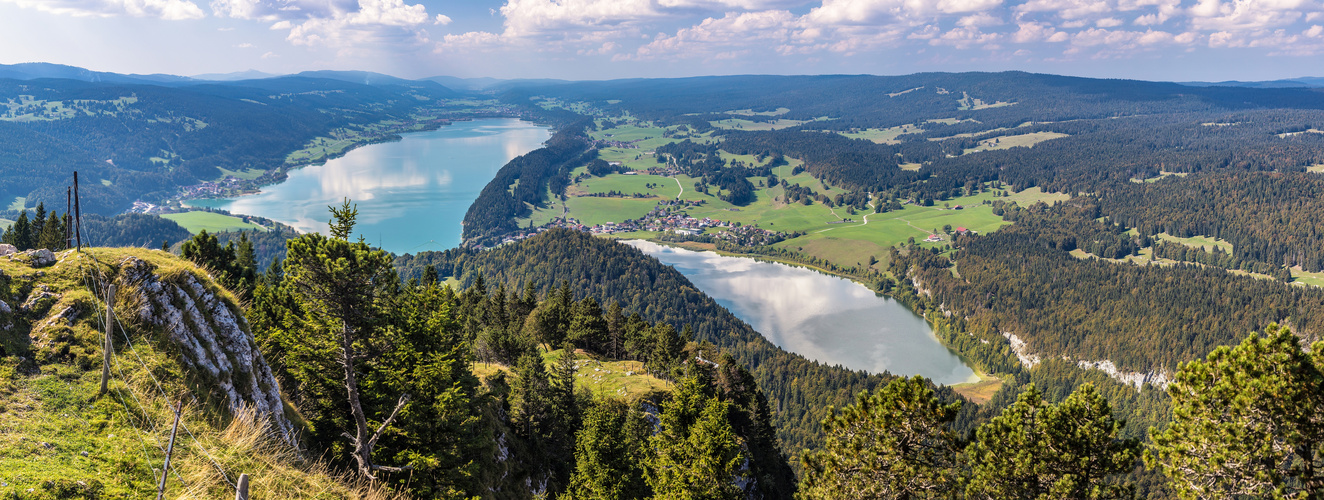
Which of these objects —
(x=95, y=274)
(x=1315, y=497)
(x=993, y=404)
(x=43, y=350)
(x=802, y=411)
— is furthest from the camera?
(x=993, y=404)

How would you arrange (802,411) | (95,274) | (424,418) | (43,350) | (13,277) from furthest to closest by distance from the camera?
(802,411)
(424,418)
(95,274)
(13,277)
(43,350)

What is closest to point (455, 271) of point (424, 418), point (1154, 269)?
point (424, 418)

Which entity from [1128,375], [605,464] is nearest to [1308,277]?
[1128,375]

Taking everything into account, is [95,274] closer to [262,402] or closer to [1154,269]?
[262,402]

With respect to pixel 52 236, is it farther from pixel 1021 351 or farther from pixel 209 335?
pixel 1021 351

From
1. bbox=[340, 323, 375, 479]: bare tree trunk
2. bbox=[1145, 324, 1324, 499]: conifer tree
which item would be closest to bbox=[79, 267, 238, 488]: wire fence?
bbox=[340, 323, 375, 479]: bare tree trunk

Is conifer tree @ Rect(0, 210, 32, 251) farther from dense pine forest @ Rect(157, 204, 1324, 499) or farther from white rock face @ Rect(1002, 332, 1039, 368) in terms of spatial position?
white rock face @ Rect(1002, 332, 1039, 368)

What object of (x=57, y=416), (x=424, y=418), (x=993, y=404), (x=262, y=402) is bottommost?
(x=993, y=404)

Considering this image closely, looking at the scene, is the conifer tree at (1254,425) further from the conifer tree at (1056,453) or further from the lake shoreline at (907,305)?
the lake shoreline at (907,305)

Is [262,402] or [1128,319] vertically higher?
[262,402]
